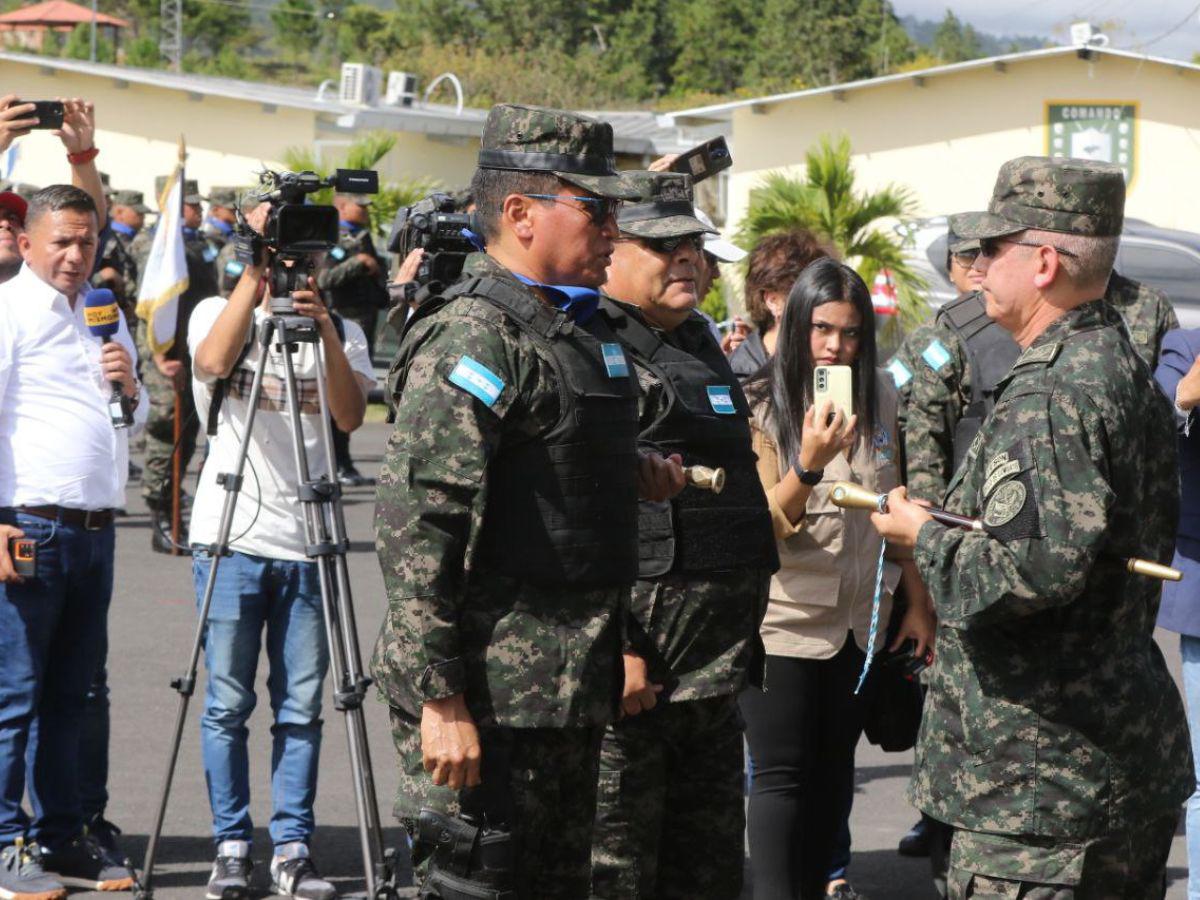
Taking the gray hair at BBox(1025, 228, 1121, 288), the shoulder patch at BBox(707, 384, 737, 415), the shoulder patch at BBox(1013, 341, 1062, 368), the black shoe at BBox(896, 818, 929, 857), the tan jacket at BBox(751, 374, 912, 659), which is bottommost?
the black shoe at BBox(896, 818, 929, 857)

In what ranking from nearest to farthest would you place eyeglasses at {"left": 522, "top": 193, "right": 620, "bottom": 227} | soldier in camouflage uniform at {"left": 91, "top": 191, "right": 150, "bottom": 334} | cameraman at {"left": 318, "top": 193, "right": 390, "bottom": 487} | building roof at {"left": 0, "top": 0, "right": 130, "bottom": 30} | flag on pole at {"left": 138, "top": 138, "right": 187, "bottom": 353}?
eyeglasses at {"left": 522, "top": 193, "right": 620, "bottom": 227} < flag on pole at {"left": 138, "top": 138, "right": 187, "bottom": 353} < soldier in camouflage uniform at {"left": 91, "top": 191, "right": 150, "bottom": 334} < cameraman at {"left": 318, "top": 193, "right": 390, "bottom": 487} < building roof at {"left": 0, "top": 0, "right": 130, "bottom": 30}

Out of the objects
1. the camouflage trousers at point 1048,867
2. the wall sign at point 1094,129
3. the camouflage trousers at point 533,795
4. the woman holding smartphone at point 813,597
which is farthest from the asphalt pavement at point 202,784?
the wall sign at point 1094,129

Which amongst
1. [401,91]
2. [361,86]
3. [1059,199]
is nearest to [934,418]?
[1059,199]

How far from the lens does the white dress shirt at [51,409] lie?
16.8ft

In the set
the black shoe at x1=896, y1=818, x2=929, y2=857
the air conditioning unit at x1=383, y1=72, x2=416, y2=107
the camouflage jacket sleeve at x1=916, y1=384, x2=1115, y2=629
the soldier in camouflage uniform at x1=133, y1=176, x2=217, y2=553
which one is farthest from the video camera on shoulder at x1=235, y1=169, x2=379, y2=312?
the air conditioning unit at x1=383, y1=72, x2=416, y2=107

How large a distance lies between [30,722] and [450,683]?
2.50 m

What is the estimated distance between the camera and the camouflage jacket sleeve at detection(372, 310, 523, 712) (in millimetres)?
3242

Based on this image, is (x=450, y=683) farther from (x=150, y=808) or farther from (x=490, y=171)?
(x=150, y=808)

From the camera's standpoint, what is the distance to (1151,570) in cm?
316

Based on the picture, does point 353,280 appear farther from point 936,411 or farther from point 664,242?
point 664,242

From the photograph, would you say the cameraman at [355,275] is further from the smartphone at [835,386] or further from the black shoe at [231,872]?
the smartphone at [835,386]

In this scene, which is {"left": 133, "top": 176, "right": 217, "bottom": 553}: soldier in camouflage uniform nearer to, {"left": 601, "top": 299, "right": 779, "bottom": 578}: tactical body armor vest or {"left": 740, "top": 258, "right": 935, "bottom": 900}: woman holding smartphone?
{"left": 740, "top": 258, "right": 935, "bottom": 900}: woman holding smartphone

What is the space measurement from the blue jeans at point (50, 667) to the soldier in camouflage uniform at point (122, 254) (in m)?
4.33

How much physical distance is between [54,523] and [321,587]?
88cm
